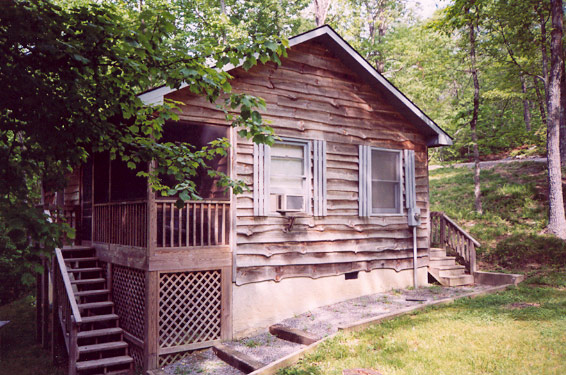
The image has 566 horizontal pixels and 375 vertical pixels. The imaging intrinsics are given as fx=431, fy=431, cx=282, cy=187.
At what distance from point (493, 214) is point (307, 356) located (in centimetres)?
1308

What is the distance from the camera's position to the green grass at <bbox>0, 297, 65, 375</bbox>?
9.20 metres

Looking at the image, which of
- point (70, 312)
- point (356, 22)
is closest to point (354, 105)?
point (70, 312)

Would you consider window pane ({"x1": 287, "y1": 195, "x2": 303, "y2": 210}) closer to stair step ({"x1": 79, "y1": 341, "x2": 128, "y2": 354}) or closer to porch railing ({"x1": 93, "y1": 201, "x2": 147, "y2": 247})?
porch railing ({"x1": 93, "y1": 201, "x2": 147, "y2": 247})

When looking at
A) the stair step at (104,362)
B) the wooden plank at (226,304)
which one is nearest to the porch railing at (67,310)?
the stair step at (104,362)

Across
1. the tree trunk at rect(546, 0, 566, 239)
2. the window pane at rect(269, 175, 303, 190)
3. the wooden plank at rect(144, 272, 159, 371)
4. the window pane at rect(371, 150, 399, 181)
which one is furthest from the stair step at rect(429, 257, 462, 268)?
the wooden plank at rect(144, 272, 159, 371)

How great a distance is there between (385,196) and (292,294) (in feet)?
11.9

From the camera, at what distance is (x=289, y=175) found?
30.0ft

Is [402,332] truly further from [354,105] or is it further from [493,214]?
[493,214]

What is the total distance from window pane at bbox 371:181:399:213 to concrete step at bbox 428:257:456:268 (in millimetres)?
1857

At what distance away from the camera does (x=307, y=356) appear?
Result: 641 centimetres

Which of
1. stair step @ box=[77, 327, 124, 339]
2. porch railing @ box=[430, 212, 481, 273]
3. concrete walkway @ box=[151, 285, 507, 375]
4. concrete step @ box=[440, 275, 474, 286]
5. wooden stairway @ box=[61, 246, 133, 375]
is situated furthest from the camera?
porch railing @ box=[430, 212, 481, 273]

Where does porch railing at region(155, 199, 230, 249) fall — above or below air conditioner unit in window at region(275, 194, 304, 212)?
below

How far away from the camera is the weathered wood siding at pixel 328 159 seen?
8523mm

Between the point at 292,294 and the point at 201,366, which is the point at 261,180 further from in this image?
the point at 201,366
